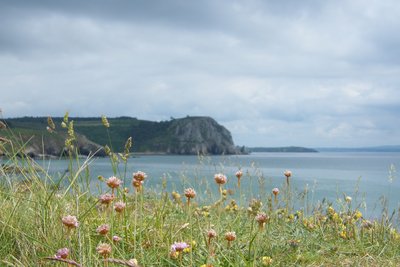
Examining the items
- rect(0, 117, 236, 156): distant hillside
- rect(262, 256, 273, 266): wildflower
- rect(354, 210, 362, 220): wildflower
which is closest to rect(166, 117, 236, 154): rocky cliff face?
rect(0, 117, 236, 156): distant hillside

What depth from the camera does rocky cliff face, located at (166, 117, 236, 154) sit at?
16788 cm

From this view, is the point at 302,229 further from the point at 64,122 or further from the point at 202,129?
the point at 202,129

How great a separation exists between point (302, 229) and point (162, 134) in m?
159

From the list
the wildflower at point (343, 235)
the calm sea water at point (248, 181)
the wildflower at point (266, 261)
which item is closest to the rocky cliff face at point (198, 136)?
the calm sea water at point (248, 181)

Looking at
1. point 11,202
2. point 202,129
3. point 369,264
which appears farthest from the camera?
point 202,129

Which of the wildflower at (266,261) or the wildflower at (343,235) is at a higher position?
the wildflower at (266,261)

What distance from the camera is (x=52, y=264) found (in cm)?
312

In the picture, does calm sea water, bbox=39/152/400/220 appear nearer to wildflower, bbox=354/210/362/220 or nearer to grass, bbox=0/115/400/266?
wildflower, bbox=354/210/362/220

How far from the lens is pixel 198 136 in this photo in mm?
175750

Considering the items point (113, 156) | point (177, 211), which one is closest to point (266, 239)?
point (113, 156)

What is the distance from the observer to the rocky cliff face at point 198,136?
551ft

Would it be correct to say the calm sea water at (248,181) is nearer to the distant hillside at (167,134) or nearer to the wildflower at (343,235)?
the wildflower at (343,235)

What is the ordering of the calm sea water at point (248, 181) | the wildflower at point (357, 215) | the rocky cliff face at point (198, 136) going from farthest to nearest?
the rocky cliff face at point (198, 136), the calm sea water at point (248, 181), the wildflower at point (357, 215)

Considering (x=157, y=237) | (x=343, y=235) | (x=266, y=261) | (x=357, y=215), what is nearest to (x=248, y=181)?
(x=357, y=215)
